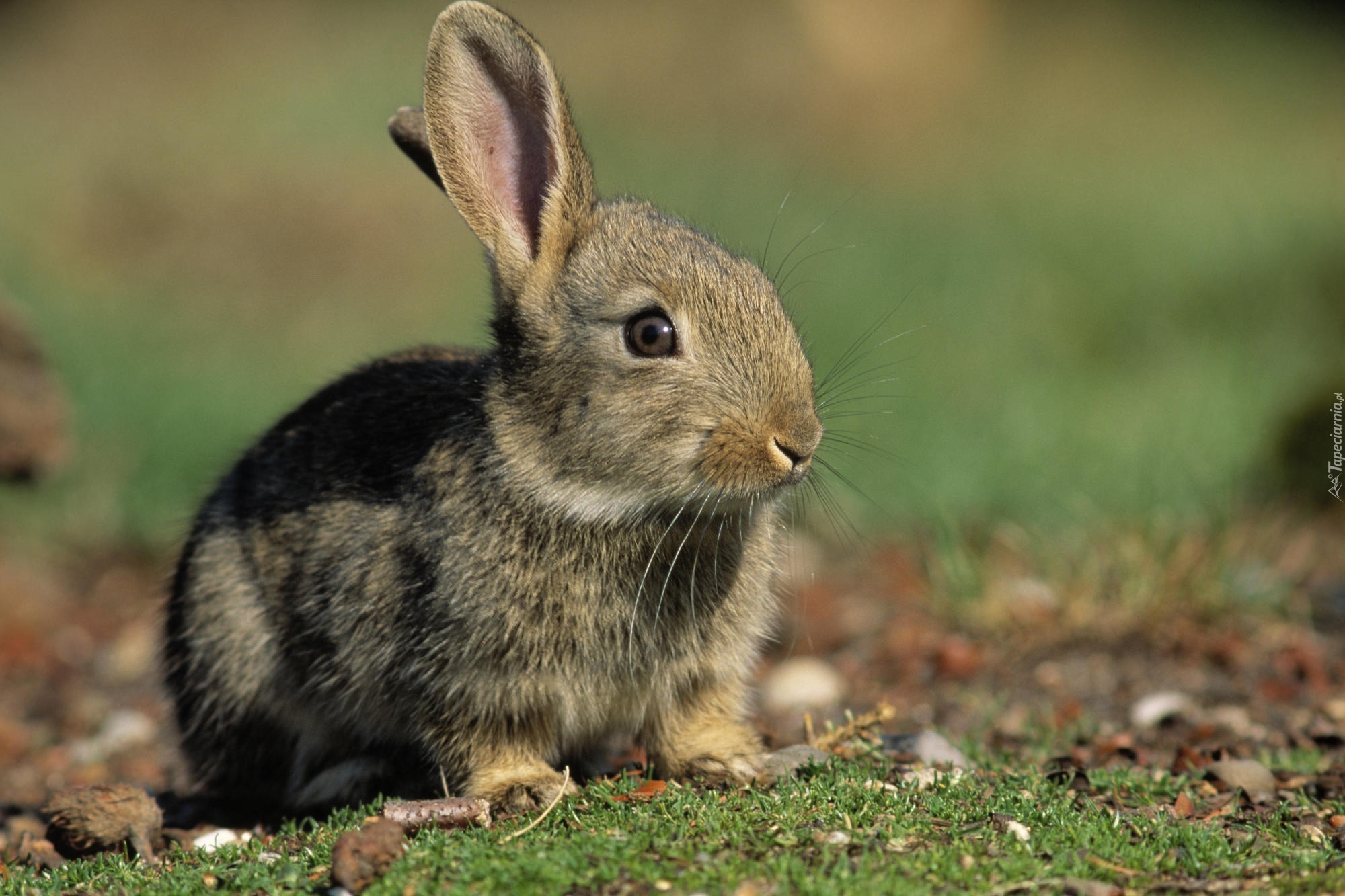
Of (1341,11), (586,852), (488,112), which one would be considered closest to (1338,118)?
(1341,11)

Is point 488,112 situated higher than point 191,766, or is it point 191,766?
point 488,112

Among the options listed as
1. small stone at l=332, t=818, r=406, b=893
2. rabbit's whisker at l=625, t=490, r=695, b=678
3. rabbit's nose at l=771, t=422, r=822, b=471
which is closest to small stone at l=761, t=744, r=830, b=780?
rabbit's whisker at l=625, t=490, r=695, b=678

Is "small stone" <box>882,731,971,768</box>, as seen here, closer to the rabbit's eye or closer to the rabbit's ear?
the rabbit's eye

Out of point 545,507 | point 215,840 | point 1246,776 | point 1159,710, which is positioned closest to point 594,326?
point 545,507

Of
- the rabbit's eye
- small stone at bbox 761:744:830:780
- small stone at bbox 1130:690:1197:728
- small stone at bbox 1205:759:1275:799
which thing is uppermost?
the rabbit's eye

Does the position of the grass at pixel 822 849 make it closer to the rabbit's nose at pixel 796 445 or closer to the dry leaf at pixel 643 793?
the dry leaf at pixel 643 793

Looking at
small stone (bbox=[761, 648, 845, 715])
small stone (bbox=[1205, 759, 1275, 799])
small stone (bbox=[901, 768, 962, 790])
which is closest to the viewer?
small stone (bbox=[901, 768, 962, 790])

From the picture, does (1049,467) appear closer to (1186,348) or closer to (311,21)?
(1186,348)
